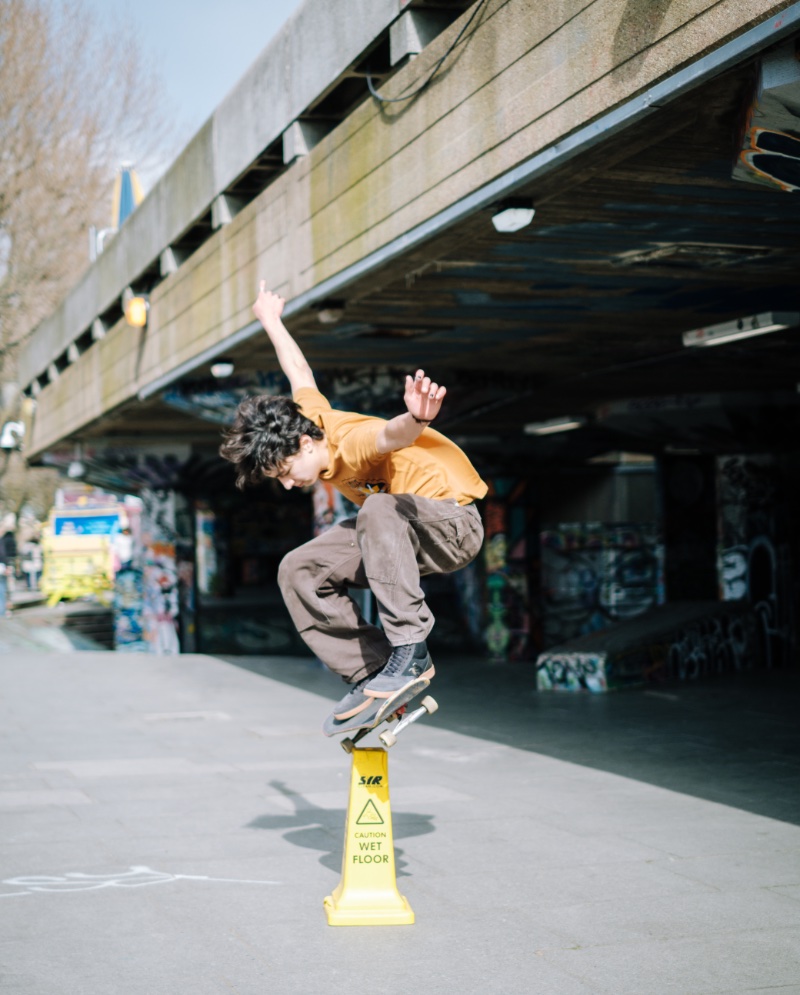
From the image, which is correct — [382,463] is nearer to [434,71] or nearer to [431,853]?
[431,853]

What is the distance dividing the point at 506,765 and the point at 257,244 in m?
5.95

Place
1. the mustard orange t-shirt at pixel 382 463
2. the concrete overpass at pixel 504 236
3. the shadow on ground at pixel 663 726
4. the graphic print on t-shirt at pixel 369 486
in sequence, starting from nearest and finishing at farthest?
1. the mustard orange t-shirt at pixel 382 463
2. the graphic print on t-shirt at pixel 369 486
3. the concrete overpass at pixel 504 236
4. the shadow on ground at pixel 663 726

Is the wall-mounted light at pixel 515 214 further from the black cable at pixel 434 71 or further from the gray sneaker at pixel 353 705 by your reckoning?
the gray sneaker at pixel 353 705

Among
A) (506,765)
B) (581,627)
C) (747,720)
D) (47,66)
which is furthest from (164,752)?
(47,66)

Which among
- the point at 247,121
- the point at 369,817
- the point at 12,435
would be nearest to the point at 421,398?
the point at 369,817

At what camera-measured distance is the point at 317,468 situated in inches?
213

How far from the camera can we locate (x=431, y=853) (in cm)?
707

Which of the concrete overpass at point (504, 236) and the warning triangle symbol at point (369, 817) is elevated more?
the concrete overpass at point (504, 236)

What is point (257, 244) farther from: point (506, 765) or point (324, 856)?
point (324, 856)

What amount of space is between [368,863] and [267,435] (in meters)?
2.05

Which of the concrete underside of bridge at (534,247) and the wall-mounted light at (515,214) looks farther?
the wall-mounted light at (515,214)

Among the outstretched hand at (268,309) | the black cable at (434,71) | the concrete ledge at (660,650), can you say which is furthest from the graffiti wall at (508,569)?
the outstretched hand at (268,309)

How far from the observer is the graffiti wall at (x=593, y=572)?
25.6 m

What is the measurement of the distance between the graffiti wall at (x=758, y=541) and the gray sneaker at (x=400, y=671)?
13.7m
